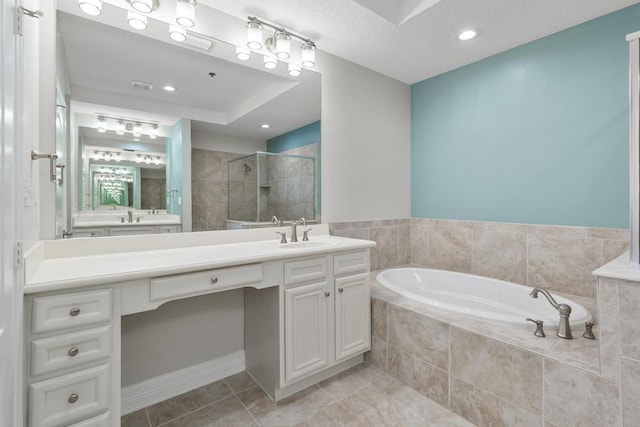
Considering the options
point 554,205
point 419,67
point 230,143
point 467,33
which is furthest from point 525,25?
point 230,143

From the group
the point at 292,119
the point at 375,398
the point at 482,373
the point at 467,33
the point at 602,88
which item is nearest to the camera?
the point at 482,373

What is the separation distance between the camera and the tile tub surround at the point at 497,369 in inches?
48.0

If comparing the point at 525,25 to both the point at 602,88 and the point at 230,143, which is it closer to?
the point at 602,88

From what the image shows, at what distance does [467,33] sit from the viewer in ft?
7.15

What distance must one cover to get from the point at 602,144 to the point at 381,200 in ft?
5.29

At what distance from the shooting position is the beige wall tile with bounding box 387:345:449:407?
1703 mm

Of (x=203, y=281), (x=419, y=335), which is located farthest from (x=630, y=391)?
(x=203, y=281)

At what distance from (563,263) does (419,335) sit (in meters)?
1.25

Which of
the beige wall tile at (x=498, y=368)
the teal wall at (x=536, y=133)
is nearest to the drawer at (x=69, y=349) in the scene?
the beige wall tile at (x=498, y=368)

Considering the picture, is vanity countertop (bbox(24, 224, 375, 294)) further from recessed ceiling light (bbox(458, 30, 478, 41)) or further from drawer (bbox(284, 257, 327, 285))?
recessed ceiling light (bbox(458, 30, 478, 41))

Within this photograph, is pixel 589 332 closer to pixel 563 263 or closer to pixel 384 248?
pixel 563 263

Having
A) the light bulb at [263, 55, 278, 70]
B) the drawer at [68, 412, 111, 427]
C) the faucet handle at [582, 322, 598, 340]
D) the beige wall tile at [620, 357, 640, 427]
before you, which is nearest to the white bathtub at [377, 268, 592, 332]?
the faucet handle at [582, 322, 598, 340]

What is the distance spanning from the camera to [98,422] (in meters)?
1.12

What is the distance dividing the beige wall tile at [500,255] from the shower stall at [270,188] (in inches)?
58.2
